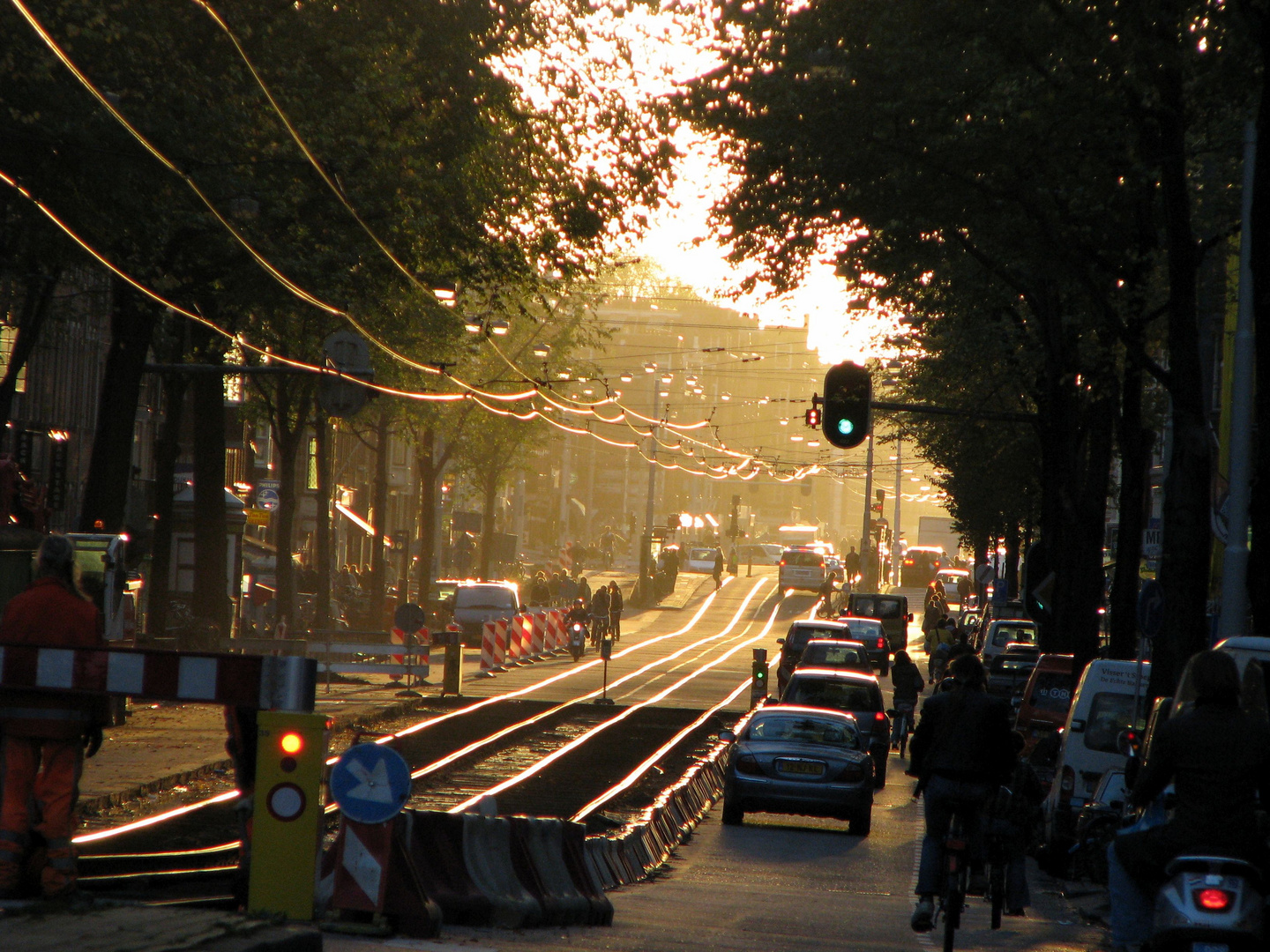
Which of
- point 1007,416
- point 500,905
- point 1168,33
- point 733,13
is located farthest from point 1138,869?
point 1007,416

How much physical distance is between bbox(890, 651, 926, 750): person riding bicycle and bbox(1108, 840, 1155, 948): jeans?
70.9ft

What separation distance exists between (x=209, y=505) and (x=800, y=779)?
14.8 meters

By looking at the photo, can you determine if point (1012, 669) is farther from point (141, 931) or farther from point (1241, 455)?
point (141, 931)

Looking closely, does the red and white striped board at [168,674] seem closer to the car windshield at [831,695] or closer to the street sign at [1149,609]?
the street sign at [1149,609]

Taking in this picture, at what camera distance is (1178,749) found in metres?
7.12

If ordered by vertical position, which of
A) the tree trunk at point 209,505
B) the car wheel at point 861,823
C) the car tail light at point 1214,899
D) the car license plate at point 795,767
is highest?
the tree trunk at point 209,505

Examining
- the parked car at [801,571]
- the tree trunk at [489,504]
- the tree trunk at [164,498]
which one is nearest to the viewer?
the tree trunk at [164,498]

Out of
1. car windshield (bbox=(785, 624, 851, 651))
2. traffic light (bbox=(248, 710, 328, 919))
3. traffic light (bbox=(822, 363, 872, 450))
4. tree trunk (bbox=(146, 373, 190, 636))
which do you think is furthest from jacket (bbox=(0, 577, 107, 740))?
car windshield (bbox=(785, 624, 851, 651))

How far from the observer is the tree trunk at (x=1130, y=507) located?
23578 mm

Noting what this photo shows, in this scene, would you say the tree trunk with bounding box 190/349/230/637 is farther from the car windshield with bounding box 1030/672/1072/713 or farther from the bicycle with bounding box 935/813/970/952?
the bicycle with bounding box 935/813/970/952

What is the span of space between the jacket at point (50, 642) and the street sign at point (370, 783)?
3.76 ft

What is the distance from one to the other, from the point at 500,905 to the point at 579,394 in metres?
62.3

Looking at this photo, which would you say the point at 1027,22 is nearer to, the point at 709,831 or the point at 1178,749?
the point at 709,831

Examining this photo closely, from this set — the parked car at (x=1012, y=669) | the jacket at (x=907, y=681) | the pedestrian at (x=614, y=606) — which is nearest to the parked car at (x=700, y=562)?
the pedestrian at (x=614, y=606)
